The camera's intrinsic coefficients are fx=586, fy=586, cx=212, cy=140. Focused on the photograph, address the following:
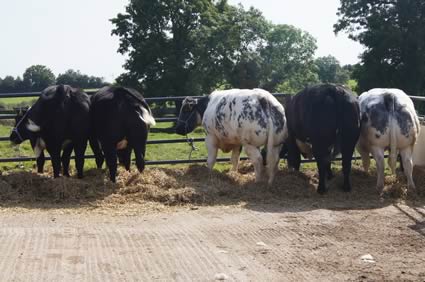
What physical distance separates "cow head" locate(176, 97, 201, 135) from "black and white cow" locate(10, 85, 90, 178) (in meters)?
1.99

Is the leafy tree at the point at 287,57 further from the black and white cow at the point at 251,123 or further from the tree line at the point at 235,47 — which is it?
the black and white cow at the point at 251,123

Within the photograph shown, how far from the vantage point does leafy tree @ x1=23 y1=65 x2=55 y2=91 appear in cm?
3806

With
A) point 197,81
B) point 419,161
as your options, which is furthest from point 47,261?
point 197,81

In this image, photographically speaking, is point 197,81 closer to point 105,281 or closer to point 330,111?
point 330,111

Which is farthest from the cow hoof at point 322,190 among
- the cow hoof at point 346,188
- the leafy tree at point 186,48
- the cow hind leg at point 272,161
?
the leafy tree at point 186,48

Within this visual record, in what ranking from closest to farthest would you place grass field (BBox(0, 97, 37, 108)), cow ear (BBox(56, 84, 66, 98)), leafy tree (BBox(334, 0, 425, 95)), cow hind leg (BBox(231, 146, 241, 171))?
1. cow ear (BBox(56, 84, 66, 98))
2. cow hind leg (BBox(231, 146, 241, 171))
3. grass field (BBox(0, 97, 37, 108))
4. leafy tree (BBox(334, 0, 425, 95))

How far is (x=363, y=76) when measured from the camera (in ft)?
105

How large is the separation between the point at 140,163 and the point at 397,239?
13.9 feet

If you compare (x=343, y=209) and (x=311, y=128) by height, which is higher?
(x=311, y=128)

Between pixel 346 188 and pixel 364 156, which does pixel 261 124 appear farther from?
pixel 364 156

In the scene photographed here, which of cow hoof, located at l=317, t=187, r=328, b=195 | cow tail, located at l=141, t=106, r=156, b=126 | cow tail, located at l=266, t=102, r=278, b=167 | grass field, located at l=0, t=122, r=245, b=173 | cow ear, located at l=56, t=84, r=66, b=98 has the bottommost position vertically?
grass field, located at l=0, t=122, r=245, b=173

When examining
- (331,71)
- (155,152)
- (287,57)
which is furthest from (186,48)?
(331,71)

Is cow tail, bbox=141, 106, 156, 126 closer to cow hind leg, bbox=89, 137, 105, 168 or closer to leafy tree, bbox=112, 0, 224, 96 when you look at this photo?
cow hind leg, bbox=89, 137, 105, 168

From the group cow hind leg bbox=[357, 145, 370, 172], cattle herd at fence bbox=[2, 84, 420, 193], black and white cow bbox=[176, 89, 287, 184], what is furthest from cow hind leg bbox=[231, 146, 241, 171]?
cow hind leg bbox=[357, 145, 370, 172]
